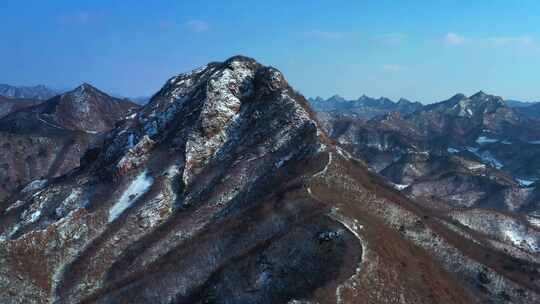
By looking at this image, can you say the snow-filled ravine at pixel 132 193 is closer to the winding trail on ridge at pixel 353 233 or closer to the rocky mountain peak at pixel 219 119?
the rocky mountain peak at pixel 219 119

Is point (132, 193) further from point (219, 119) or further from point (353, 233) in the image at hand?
point (353, 233)

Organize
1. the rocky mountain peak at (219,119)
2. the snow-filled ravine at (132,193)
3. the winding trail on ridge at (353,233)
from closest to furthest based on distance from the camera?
the winding trail on ridge at (353,233)
the snow-filled ravine at (132,193)
the rocky mountain peak at (219,119)

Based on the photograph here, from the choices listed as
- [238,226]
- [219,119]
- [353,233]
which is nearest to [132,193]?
[219,119]

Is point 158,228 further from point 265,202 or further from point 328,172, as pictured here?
point 328,172

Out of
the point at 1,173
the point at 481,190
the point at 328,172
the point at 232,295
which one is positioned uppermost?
the point at 328,172

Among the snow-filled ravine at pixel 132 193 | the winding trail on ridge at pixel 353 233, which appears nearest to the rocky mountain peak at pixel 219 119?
the snow-filled ravine at pixel 132 193

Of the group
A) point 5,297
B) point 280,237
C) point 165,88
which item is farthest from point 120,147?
point 280,237

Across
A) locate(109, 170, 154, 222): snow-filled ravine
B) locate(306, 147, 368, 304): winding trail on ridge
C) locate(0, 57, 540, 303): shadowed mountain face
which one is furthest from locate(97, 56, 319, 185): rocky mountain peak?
locate(306, 147, 368, 304): winding trail on ridge

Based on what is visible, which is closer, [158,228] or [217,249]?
[217,249]
